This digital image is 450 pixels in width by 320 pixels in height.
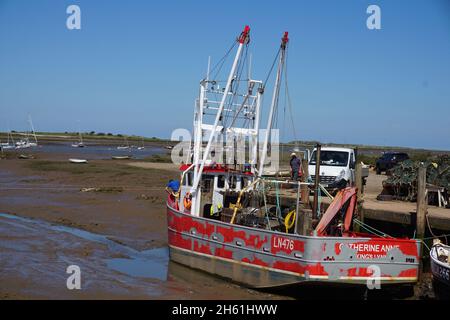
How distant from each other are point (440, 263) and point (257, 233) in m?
4.03

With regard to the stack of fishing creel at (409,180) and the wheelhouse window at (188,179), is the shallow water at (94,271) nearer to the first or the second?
the wheelhouse window at (188,179)

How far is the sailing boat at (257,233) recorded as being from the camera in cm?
1110

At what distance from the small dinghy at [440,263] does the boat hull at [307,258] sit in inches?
17.6

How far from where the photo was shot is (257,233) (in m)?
12.0

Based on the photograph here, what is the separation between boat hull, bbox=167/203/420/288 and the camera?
36.2ft

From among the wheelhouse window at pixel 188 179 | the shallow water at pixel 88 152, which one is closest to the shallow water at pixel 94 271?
the wheelhouse window at pixel 188 179

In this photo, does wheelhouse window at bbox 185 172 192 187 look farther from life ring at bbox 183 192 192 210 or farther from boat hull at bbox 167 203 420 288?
boat hull at bbox 167 203 420 288

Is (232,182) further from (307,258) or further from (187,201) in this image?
(307,258)

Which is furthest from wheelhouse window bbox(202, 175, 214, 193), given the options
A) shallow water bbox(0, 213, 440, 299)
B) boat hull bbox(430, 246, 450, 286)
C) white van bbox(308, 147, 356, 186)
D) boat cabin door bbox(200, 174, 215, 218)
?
white van bbox(308, 147, 356, 186)

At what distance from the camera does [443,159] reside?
21.5 meters

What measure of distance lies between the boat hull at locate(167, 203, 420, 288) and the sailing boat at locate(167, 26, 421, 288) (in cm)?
2

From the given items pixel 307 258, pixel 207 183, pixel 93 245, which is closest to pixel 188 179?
pixel 207 183
